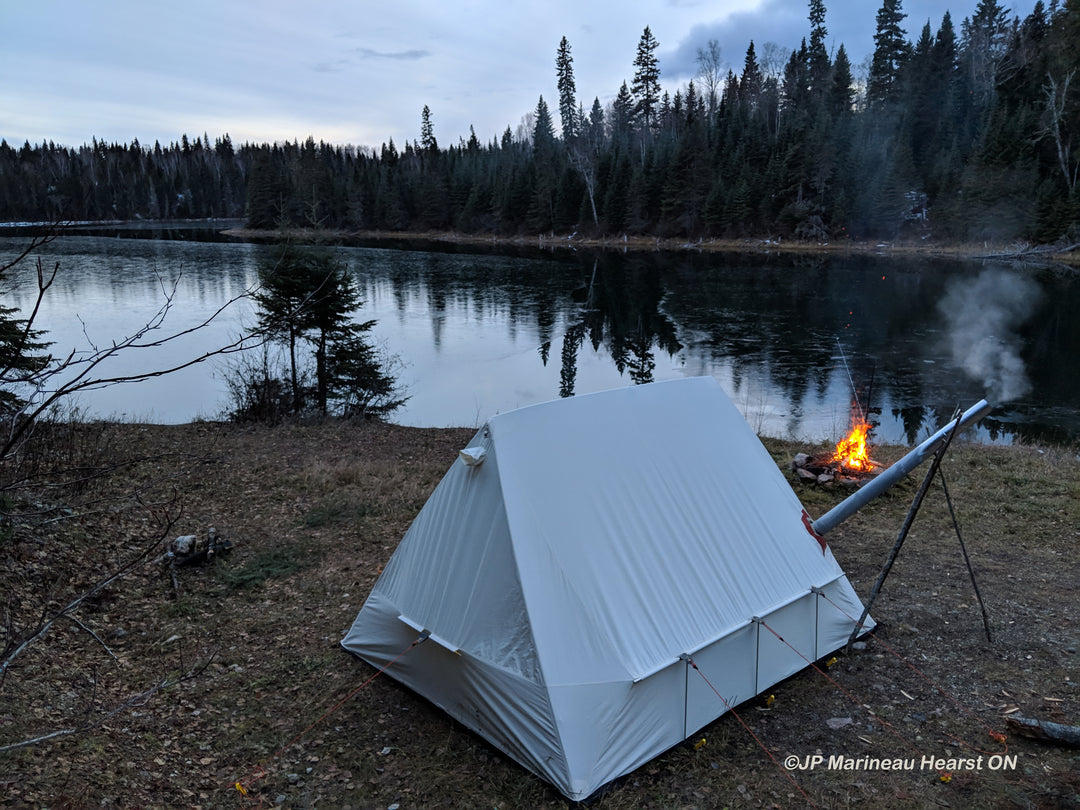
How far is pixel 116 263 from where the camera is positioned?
147ft

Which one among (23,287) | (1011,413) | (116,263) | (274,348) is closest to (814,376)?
(1011,413)

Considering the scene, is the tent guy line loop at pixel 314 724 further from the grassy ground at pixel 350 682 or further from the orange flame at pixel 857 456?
the orange flame at pixel 857 456

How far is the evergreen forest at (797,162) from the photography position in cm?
4941

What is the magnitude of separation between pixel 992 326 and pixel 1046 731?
2765cm

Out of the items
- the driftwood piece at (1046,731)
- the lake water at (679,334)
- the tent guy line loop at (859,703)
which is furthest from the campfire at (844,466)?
the driftwood piece at (1046,731)

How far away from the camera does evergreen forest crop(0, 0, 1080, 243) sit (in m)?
49.4

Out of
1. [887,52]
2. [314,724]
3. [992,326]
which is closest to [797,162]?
[887,52]

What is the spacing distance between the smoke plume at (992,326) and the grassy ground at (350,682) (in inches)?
515

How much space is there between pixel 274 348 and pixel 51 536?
1491 centimetres

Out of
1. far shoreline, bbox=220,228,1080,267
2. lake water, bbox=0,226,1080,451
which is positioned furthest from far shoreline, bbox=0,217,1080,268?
lake water, bbox=0,226,1080,451

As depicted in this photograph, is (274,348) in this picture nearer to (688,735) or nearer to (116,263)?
(688,735)

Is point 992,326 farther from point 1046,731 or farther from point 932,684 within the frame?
point 1046,731

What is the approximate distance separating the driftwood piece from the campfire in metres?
5.80

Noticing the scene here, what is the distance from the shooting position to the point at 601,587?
5.25 m
